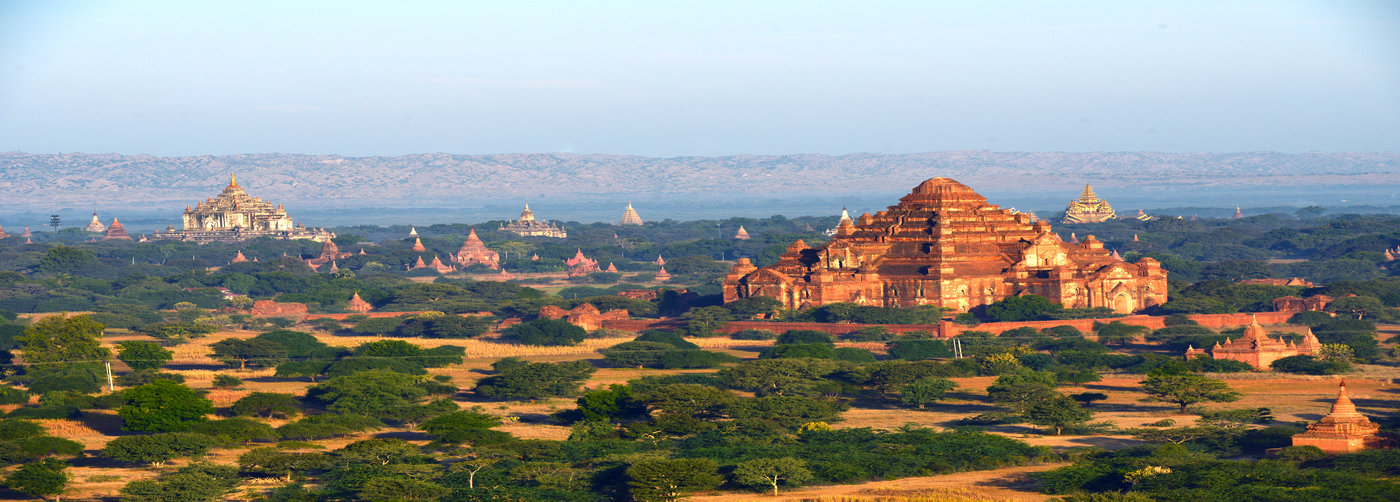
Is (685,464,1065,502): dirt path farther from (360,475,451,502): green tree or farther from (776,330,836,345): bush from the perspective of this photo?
(776,330,836,345): bush

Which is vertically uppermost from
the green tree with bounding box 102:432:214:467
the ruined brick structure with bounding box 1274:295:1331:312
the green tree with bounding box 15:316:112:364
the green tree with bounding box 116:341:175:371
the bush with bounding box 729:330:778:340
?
the green tree with bounding box 15:316:112:364

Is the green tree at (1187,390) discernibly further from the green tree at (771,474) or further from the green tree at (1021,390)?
the green tree at (771,474)

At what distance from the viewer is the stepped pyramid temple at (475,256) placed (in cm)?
16975

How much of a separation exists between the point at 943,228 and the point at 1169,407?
3168cm

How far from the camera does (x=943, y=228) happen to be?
9688 cm

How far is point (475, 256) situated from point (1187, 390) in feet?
367

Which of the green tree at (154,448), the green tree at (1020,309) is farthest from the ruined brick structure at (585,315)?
the green tree at (154,448)

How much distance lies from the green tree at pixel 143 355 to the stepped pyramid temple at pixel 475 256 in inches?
3355

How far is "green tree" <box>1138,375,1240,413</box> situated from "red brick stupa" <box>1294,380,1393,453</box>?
10961 mm

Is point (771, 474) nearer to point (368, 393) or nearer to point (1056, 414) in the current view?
point (1056, 414)

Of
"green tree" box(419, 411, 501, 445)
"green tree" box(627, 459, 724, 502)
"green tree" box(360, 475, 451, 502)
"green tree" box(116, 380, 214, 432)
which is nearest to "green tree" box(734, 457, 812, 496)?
"green tree" box(627, 459, 724, 502)

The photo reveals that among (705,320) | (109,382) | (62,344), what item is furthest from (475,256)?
(109,382)

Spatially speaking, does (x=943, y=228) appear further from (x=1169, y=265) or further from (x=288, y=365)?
(x=1169, y=265)

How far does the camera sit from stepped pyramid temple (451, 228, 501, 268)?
170 m
